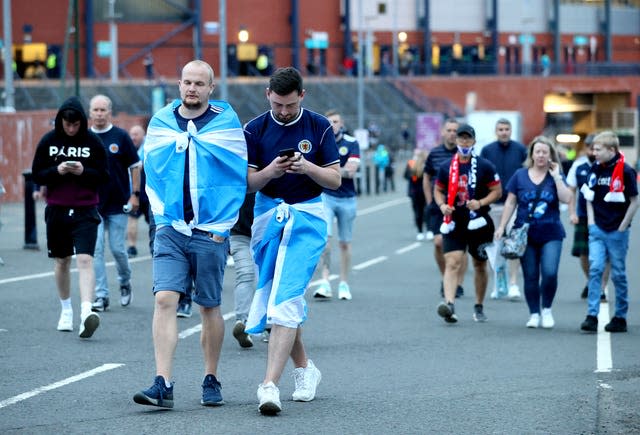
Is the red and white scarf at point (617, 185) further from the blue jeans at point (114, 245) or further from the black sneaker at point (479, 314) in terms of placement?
the blue jeans at point (114, 245)

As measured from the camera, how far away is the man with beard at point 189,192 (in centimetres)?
792

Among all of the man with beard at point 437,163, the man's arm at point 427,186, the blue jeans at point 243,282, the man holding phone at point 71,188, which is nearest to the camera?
the blue jeans at point 243,282

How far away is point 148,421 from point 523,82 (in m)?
71.7

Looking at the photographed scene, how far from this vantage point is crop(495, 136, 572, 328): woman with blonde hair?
12758 millimetres

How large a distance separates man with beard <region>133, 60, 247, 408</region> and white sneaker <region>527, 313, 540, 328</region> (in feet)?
17.9

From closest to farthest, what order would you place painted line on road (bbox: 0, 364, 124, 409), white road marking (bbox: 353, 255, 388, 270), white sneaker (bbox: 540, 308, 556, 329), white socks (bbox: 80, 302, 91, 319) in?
painted line on road (bbox: 0, 364, 124, 409), white socks (bbox: 80, 302, 91, 319), white sneaker (bbox: 540, 308, 556, 329), white road marking (bbox: 353, 255, 388, 270)

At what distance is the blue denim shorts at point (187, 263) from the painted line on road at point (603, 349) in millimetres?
3485

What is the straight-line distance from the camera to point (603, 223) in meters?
12.6

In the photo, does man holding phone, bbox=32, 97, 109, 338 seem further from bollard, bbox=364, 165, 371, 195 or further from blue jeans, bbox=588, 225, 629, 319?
bollard, bbox=364, 165, 371, 195

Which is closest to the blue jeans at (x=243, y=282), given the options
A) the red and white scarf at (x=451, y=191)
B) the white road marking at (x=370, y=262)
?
the red and white scarf at (x=451, y=191)

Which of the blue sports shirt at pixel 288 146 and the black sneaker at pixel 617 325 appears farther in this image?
the black sneaker at pixel 617 325

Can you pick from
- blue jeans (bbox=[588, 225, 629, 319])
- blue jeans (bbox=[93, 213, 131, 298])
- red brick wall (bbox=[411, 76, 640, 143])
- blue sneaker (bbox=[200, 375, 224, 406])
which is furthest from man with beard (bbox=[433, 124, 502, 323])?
red brick wall (bbox=[411, 76, 640, 143])

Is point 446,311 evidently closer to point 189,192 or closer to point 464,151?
point 464,151

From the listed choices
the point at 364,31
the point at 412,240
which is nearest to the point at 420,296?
the point at 412,240
